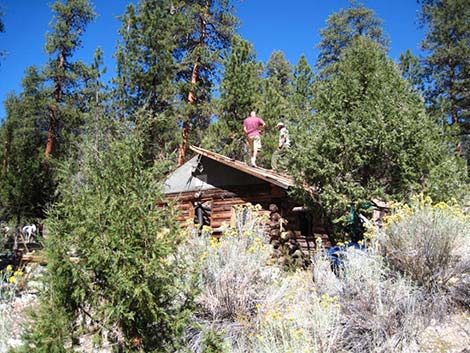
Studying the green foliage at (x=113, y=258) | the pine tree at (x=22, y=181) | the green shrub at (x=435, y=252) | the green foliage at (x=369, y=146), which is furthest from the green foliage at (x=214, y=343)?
the pine tree at (x=22, y=181)

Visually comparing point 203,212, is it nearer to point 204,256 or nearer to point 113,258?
point 204,256

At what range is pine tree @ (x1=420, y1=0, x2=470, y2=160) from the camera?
710 inches

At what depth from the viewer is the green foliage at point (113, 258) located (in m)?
3.37

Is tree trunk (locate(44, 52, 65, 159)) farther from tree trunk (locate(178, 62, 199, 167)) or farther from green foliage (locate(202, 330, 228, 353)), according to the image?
green foliage (locate(202, 330, 228, 353))

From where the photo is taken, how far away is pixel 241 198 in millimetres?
11922

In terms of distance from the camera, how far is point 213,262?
5.41 meters

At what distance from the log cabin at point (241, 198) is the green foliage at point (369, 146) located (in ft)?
3.98

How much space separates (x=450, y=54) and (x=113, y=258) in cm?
2036

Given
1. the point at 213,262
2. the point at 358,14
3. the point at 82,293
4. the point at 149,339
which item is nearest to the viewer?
the point at 82,293

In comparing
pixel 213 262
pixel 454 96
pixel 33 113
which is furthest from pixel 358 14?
pixel 213 262

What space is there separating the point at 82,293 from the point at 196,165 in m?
9.86

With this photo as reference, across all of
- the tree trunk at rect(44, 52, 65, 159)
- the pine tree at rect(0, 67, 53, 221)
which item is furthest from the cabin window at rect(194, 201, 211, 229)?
the tree trunk at rect(44, 52, 65, 159)

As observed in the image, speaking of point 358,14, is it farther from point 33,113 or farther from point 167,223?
point 167,223

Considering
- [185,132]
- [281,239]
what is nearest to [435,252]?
[281,239]
